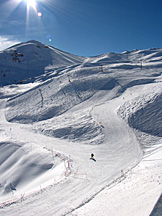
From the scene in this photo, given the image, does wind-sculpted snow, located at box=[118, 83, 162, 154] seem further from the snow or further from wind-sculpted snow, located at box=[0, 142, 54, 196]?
wind-sculpted snow, located at box=[0, 142, 54, 196]

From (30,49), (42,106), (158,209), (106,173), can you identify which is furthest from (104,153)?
(30,49)

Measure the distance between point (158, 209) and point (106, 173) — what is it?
41.8ft

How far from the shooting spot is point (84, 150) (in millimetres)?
23828

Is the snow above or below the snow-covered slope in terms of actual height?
below

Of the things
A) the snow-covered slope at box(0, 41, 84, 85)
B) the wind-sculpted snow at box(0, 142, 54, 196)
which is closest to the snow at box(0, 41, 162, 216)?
the wind-sculpted snow at box(0, 142, 54, 196)

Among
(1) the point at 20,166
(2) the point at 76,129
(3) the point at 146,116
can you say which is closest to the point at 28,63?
(2) the point at 76,129

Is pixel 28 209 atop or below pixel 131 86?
below

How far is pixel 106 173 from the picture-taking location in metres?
17.4

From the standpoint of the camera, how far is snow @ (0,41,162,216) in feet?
40.6

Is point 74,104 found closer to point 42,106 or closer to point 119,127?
point 42,106

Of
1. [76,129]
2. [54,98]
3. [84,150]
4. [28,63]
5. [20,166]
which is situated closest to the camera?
[20,166]

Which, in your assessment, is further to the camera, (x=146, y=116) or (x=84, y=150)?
(x=146, y=116)

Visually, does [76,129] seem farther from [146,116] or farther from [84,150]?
[146,116]

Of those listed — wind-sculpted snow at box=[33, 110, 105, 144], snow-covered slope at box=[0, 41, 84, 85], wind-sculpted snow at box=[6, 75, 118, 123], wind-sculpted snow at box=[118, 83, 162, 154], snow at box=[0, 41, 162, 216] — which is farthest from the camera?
snow-covered slope at box=[0, 41, 84, 85]
